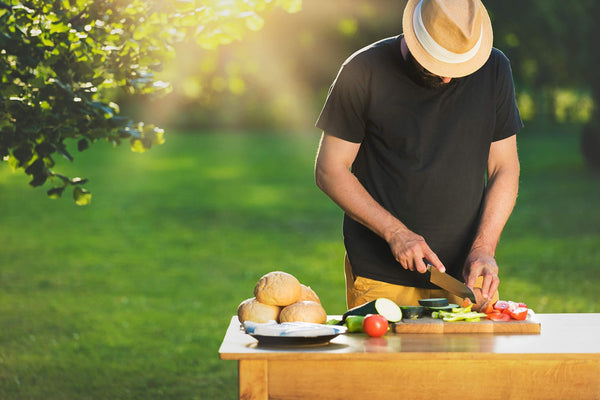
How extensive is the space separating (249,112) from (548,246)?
23999mm

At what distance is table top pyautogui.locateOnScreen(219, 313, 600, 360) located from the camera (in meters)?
3.23

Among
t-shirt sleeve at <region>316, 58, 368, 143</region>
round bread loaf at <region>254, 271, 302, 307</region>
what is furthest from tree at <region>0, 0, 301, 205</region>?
round bread loaf at <region>254, 271, 302, 307</region>

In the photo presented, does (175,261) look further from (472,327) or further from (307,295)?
(472,327)

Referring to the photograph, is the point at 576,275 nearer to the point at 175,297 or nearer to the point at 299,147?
the point at 175,297

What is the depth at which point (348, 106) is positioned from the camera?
4238 millimetres

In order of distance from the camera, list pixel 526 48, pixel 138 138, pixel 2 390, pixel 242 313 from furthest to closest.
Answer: pixel 526 48 < pixel 2 390 < pixel 138 138 < pixel 242 313

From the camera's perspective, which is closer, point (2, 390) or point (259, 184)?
point (2, 390)

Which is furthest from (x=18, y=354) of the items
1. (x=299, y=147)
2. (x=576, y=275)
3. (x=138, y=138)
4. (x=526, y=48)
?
(x=299, y=147)

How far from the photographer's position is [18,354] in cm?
921


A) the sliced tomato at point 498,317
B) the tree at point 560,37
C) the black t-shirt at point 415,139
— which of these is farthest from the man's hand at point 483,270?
the tree at point 560,37

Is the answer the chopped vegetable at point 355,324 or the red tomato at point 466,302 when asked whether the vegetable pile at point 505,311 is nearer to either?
the red tomato at point 466,302

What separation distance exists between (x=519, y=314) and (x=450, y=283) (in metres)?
0.32

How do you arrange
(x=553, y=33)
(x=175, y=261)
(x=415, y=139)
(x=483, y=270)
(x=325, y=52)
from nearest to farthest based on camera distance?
(x=483, y=270), (x=415, y=139), (x=175, y=261), (x=325, y=52), (x=553, y=33)

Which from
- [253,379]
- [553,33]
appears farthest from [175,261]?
[253,379]
